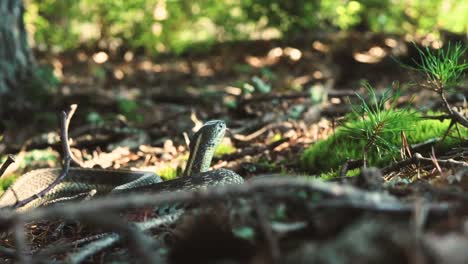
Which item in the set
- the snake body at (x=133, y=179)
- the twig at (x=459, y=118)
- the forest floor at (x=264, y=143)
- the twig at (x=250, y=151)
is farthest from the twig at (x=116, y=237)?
the twig at (x=250, y=151)

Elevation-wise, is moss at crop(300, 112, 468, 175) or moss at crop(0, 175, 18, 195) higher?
moss at crop(300, 112, 468, 175)

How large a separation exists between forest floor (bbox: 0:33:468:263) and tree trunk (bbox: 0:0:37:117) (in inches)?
17.2

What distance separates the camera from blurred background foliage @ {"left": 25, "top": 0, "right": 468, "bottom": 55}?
882 cm

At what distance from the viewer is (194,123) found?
586 centimetres

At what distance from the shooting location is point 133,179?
4.27 meters

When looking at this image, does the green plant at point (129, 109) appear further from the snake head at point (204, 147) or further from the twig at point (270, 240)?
the twig at point (270, 240)

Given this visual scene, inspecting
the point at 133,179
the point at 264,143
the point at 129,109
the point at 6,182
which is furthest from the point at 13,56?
the point at 264,143

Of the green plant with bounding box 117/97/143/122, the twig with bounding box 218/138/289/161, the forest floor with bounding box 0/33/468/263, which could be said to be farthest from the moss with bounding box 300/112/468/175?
the green plant with bounding box 117/97/143/122

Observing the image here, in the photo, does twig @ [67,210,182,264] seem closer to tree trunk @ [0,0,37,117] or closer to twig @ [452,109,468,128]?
twig @ [452,109,468,128]

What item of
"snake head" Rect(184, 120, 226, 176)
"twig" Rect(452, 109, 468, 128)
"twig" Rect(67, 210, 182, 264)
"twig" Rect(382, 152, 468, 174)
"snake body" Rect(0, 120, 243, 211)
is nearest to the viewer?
"twig" Rect(67, 210, 182, 264)

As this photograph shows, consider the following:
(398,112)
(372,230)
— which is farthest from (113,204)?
(398,112)

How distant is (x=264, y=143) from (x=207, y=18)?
5809mm

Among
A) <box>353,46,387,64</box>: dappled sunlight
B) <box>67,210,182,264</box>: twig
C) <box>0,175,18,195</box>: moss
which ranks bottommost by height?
<box>0,175,18,195</box>: moss

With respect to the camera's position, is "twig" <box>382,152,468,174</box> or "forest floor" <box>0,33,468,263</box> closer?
"forest floor" <box>0,33,468,263</box>
